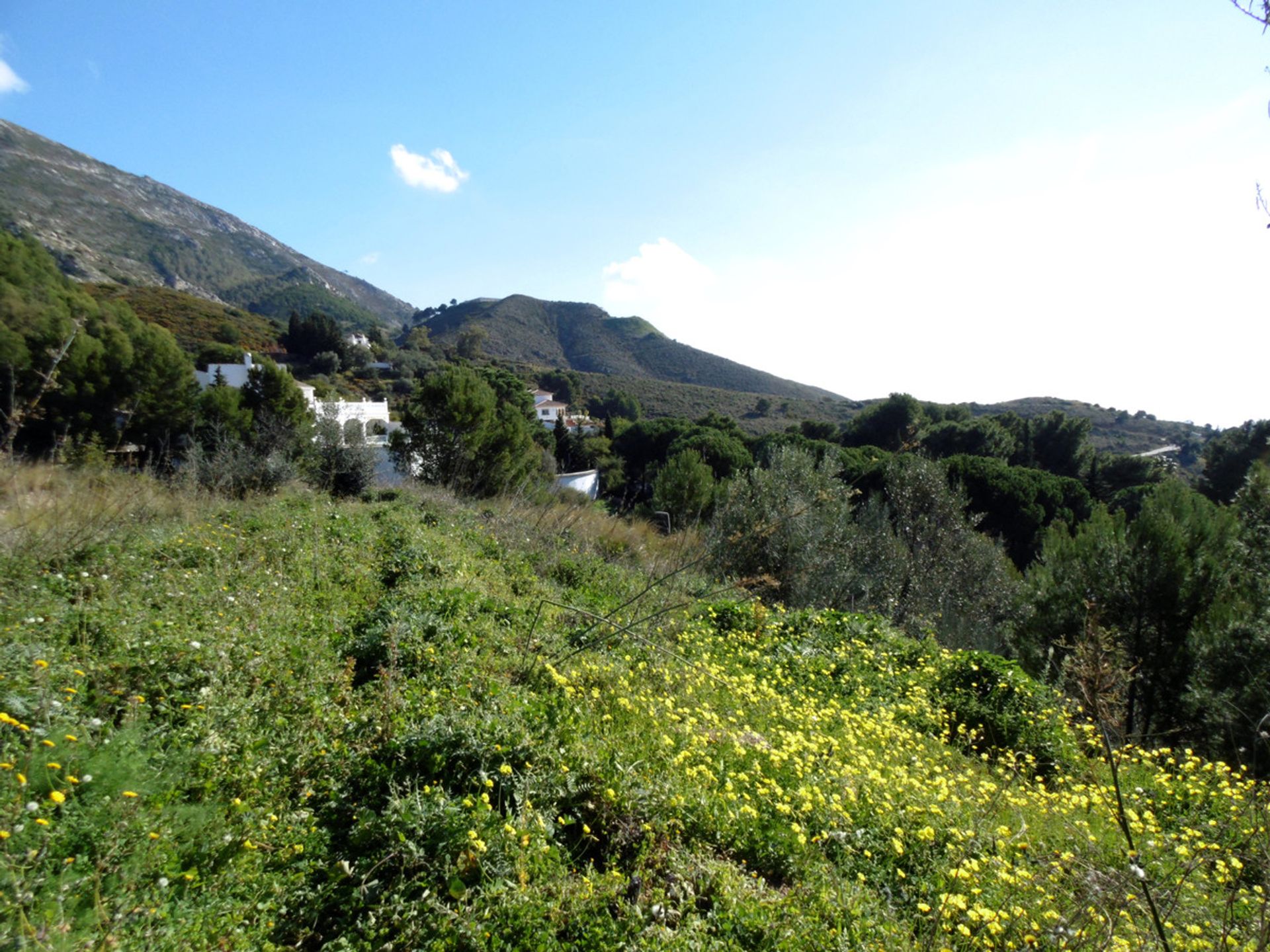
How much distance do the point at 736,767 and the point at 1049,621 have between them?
1046 cm

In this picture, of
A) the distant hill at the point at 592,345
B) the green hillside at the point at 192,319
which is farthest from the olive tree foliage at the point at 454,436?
the distant hill at the point at 592,345

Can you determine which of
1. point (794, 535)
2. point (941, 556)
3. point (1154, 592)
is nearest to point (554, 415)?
point (941, 556)

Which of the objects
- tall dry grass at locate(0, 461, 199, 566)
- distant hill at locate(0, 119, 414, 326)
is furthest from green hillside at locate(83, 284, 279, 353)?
tall dry grass at locate(0, 461, 199, 566)

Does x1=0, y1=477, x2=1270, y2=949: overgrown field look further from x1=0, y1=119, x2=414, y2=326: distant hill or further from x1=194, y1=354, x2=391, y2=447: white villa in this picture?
x1=0, y1=119, x2=414, y2=326: distant hill

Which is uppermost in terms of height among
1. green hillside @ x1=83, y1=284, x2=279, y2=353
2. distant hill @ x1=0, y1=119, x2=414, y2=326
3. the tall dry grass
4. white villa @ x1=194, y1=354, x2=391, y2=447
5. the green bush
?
distant hill @ x1=0, y1=119, x2=414, y2=326

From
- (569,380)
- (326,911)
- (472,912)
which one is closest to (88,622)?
(326,911)

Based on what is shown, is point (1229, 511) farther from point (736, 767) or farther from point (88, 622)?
point (88, 622)

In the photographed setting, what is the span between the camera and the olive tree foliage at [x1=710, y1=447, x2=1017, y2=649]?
10.8 meters

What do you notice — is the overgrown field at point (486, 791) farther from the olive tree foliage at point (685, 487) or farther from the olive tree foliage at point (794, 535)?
the olive tree foliage at point (685, 487)

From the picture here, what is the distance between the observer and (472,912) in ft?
6.63

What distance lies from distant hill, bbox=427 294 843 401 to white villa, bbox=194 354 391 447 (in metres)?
43.0

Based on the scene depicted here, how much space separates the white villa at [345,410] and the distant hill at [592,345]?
43.0m

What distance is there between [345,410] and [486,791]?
2201 centimetres

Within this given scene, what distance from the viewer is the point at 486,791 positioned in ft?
8.61
